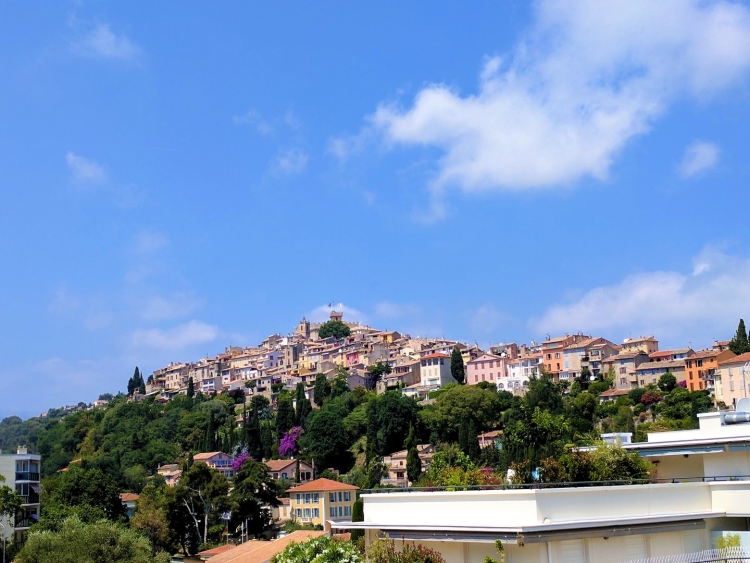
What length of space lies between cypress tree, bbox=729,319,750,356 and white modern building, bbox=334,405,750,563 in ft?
252

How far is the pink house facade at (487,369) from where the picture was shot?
11294 centimetres

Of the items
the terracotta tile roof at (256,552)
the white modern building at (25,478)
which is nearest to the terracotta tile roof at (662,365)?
the terracotta tile roof at (256,552)

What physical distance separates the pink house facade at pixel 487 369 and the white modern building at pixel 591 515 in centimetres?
9452

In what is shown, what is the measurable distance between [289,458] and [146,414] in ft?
134

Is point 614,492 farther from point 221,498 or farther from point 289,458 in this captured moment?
point 289,458

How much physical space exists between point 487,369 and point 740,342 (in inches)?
1362

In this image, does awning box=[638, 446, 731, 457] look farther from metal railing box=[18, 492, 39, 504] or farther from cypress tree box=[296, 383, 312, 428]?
cypress tree box=[296, 383, 312, 428]

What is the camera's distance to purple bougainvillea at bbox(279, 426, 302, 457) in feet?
329

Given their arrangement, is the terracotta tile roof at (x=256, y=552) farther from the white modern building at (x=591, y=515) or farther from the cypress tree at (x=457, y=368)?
the cypress tree at (x=457, y=368)

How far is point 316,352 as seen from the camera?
154375mm

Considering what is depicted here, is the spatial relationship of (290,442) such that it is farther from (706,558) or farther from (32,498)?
(706,558)

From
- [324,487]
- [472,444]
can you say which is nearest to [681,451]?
[324,487]

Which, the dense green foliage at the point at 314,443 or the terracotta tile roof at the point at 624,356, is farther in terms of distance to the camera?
the terracotta tile roof at the point at 624,356

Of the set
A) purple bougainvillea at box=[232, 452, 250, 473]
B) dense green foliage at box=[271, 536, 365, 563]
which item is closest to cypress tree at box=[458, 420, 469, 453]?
purple bougainvillea at box=[232, 452, 250, 473]
